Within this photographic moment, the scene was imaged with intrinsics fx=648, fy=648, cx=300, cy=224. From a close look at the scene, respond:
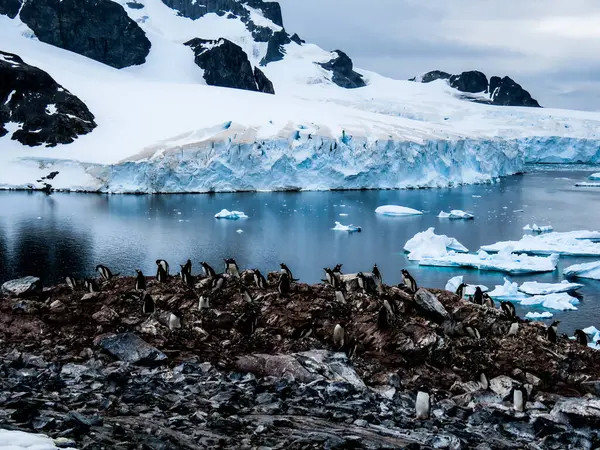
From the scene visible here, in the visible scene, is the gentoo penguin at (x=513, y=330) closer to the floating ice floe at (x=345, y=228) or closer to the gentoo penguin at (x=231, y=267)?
the gentoo penguin at (x=231, y=267)

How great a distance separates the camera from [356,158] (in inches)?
2210

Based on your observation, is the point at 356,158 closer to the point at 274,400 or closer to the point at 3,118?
the point at 3,118

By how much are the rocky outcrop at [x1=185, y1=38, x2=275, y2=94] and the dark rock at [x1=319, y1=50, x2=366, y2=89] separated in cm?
2969

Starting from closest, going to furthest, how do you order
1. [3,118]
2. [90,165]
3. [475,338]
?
[475,338] < [90,165] < [3,118]

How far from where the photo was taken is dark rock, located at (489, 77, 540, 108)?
136 m

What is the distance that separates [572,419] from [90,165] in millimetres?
51891

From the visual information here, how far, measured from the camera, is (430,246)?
30688mm

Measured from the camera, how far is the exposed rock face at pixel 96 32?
90.2 m

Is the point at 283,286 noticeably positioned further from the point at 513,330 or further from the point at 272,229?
the point at 272,229

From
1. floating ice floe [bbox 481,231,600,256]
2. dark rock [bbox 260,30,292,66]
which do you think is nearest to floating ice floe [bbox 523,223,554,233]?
floating ice floe [bbox 481,231,600,256]

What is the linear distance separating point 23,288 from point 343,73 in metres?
123

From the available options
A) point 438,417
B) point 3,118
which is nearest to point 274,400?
point 438,417

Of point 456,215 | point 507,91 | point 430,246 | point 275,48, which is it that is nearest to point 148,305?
point 430,246

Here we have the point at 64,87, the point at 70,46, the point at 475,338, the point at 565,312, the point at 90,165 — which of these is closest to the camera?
the point at 475,338
